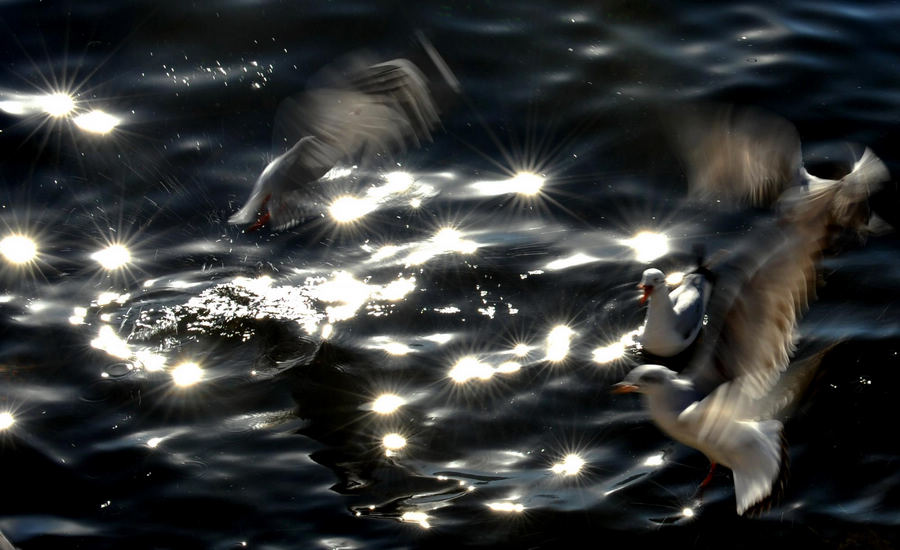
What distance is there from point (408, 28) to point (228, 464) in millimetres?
4225

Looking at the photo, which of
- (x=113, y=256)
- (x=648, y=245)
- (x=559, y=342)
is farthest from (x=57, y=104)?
(x=648, y=245)

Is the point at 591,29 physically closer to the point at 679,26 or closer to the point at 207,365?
the point at 679,26

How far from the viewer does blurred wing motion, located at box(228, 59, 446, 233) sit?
659cm

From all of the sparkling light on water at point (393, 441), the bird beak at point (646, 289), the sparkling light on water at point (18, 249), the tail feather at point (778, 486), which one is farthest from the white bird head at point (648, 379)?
the sparkling light on water at point (18, 249)

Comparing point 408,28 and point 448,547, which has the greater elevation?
point 408,28

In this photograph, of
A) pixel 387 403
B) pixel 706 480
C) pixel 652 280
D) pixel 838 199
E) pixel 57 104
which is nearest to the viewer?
pixel 706 480

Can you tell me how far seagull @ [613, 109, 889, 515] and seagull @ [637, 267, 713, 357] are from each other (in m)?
0.69

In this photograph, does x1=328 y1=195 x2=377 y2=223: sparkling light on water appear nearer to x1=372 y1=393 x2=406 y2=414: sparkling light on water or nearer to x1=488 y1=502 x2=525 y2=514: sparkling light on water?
x1=372 y1=393 x2=406 y2=414: sparkling light on water

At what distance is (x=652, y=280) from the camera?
6.04 m

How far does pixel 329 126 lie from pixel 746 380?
3120 millimetres

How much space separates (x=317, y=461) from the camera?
17.2 feet

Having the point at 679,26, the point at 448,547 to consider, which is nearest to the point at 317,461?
the point at 448,547

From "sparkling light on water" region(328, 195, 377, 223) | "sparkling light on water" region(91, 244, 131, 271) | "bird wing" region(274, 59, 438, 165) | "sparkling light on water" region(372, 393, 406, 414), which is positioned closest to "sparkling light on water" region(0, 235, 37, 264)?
"sparkling light on water" region(91, 244, 131, 271)

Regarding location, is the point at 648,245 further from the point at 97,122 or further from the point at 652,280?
the point at 97,122
